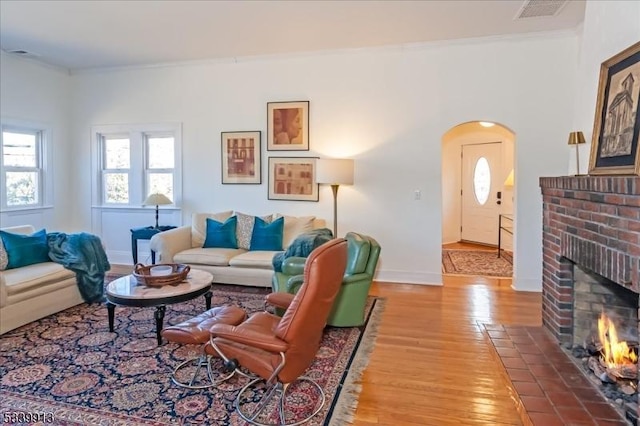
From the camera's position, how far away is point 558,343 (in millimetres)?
3031

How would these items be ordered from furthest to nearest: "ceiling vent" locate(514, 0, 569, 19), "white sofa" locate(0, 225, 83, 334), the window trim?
the window trim < "ceiling vent" locate(514, 0, 569, 19) < "white sofa" locate(0, 225, 83, 334)

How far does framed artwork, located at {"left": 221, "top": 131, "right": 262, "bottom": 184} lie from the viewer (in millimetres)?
5859

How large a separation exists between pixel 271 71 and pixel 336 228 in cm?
241

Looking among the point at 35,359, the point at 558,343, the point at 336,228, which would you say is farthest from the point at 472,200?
the point at 35,359

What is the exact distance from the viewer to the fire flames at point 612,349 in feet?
8.17

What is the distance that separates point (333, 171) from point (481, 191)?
15.1 feet

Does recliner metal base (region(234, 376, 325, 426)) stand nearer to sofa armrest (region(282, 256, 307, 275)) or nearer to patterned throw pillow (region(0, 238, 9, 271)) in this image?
sofa armrest (region(282, 256, 307, 275))

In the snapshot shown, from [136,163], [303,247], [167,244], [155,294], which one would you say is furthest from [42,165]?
[303,247]

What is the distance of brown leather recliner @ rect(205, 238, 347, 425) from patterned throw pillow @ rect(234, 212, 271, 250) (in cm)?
296

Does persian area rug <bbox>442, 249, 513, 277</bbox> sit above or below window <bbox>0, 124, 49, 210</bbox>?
below

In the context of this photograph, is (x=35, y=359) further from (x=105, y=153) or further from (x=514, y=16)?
(x=514, y=16)

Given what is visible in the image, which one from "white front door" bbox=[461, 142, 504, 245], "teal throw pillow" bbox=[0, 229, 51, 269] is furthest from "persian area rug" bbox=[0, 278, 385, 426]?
"white front door" bbox=[461, 142, 504, 245]

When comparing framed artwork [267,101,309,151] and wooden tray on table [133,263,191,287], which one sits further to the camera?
framed artwork [267,101,309,151]

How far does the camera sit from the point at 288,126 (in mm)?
5707
